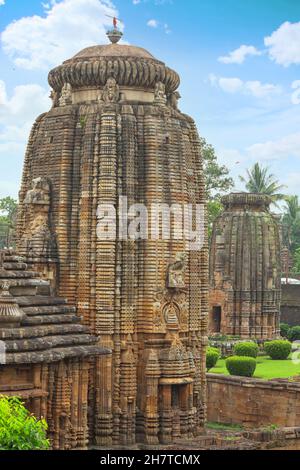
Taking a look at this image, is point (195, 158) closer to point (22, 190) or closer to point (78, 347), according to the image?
point (22, 190)

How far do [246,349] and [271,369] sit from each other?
230cm

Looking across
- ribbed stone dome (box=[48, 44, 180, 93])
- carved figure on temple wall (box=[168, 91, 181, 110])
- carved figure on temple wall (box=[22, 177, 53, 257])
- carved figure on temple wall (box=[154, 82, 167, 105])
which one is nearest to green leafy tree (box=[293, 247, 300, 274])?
carved figure on temple wall (box=[168, 91, 181, 110])

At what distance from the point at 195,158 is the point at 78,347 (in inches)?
247

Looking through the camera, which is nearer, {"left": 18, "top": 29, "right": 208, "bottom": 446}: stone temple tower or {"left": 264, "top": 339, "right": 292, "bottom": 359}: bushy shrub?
{"left": 18, "top": 29, "right": 208, "bottom": 446}: stone temple tower

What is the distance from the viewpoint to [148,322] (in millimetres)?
22875

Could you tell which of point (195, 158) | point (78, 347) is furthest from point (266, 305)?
point (78, 347)

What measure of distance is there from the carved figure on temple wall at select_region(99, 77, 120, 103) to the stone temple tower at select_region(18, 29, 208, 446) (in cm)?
2

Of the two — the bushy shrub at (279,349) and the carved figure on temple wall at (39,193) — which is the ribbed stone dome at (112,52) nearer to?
the carved figure on temple wall at (39,193)

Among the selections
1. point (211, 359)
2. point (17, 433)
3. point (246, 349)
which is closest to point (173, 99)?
point (17, 433)

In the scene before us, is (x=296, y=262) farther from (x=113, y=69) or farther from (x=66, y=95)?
(x=113, y=69)

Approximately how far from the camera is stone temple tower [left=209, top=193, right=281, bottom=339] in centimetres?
4375

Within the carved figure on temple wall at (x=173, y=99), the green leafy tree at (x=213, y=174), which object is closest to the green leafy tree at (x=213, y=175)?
the green leafy tree at (x=213, y=174)

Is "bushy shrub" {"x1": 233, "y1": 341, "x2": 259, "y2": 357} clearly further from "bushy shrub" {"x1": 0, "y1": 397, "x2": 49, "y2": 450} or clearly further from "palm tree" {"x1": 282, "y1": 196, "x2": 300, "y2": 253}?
"palm tree" {"x1": 282, "y1": 196, "x2": 300, "y2": 253}

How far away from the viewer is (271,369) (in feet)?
118
